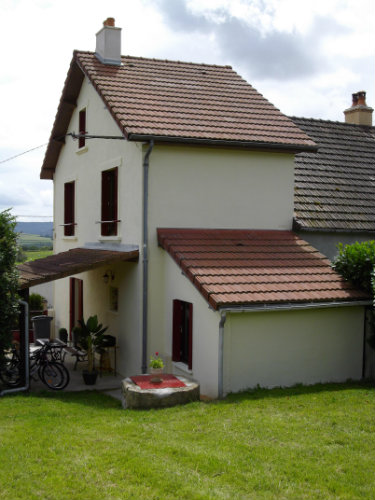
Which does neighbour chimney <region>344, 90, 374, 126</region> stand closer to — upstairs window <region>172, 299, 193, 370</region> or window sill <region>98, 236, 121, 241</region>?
window sill <region>98, 236, 121, 241</region>

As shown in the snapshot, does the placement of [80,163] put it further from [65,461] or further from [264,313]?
[65,461]

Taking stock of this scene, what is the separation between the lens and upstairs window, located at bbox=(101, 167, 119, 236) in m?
15.1

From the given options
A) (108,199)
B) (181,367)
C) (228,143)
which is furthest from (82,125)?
(181,367)

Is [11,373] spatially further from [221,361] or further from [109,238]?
[221,361]

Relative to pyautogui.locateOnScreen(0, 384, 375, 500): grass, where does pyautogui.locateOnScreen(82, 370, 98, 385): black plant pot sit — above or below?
below

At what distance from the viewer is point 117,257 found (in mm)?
12828

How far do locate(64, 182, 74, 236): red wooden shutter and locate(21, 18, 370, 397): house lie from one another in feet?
6.61

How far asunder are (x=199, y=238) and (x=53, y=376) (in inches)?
171

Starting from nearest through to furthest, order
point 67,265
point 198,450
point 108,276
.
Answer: point 198,450 < point 67,265 < point 108,276

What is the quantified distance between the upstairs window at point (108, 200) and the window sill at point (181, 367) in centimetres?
422

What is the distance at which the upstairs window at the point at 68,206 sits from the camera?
18.9 metres

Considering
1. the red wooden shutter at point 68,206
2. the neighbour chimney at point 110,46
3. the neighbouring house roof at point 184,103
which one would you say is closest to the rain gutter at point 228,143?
the neighbouring house roof at point 184,103

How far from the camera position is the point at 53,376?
12.5 m

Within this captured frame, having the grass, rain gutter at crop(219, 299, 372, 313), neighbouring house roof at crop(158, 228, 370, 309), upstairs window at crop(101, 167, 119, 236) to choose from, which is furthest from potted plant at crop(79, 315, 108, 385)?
rain gutter at crop(219, 299, 372, 313)
